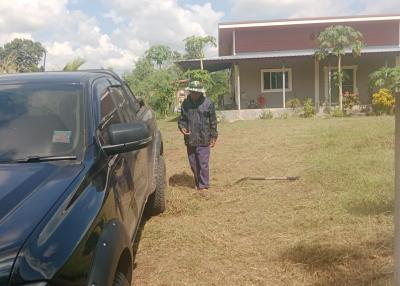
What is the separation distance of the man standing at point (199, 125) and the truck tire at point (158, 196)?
1.07m

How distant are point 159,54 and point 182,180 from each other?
138 feet

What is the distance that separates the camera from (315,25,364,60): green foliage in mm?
19303

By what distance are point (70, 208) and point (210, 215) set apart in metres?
3.69

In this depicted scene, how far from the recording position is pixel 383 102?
18797 millimetres

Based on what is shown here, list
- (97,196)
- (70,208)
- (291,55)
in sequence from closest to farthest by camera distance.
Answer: (70,208), (97,196), (291,55)

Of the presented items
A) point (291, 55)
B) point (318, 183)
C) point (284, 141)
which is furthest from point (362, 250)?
point (291, 55)

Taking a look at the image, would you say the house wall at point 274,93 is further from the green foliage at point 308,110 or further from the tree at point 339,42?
the tree at point 339,42

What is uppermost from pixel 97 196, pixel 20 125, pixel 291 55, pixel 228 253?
pixel 291 55

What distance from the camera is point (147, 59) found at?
149ft

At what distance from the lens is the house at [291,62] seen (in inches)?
865

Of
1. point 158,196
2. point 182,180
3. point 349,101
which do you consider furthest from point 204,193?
point 349,101

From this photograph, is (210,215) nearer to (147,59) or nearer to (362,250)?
(362,250)

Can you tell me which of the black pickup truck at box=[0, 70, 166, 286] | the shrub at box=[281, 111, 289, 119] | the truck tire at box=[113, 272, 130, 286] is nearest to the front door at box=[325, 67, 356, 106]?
the shrub at box=[281, 111, 289, 119]

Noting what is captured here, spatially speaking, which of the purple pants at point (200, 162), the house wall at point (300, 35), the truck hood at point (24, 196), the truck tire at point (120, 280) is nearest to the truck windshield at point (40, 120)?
the truck hood at point (24, 196)
